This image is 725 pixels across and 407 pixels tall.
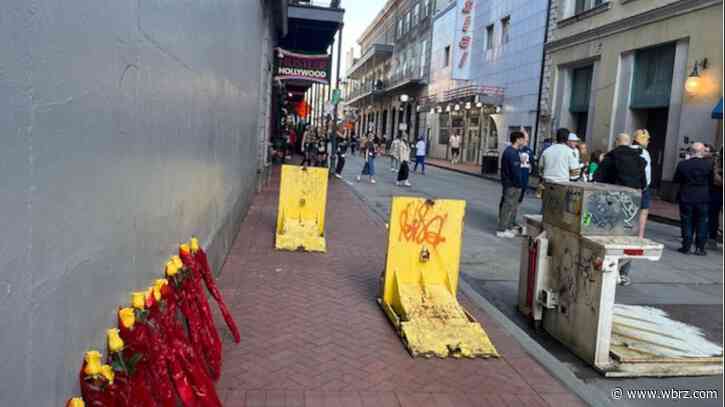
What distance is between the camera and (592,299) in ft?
15.8

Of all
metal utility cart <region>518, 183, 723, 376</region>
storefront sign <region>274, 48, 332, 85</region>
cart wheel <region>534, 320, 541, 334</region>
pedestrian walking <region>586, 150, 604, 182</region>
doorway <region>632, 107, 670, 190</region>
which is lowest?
cart wheel <region>534, 320, 541, 334</region>

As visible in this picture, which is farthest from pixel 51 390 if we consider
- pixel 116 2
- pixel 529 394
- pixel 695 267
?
pixel 695 267

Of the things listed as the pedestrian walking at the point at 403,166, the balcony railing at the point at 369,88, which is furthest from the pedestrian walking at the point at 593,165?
the balcony railing at the point at 369,88

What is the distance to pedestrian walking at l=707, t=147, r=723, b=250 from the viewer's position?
10844mm

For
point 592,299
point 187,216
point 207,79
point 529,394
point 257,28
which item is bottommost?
point 529,394

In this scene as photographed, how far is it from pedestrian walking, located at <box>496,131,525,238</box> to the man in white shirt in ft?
1.90

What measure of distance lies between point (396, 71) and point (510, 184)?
49.2 meters

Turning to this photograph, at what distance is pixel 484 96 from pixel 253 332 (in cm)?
2921

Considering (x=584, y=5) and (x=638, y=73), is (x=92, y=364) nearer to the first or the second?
(x=638, y=73)

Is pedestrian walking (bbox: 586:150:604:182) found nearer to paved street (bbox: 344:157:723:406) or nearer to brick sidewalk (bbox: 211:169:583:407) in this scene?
paved street (bbox: 344:157:723:406)

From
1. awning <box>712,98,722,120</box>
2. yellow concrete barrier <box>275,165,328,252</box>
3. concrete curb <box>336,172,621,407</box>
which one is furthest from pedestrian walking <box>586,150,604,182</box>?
concrete curb <box>336,172,621,407</box>

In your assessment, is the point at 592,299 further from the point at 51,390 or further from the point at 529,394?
the point at 51,390

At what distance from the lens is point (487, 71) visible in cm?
3444

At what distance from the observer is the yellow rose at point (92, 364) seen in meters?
2.48
